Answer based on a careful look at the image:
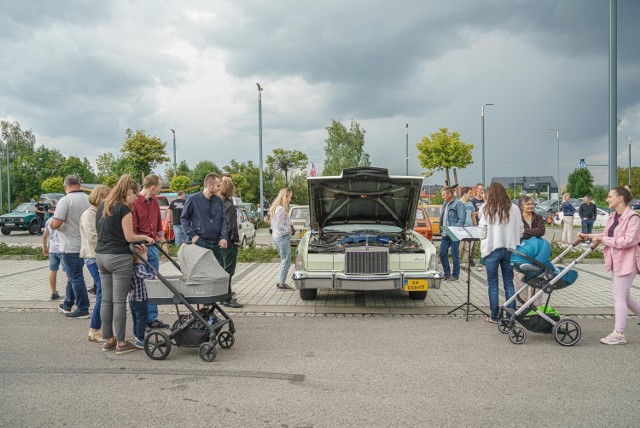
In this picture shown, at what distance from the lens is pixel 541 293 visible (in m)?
6.11

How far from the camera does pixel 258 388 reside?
4551 millimetres

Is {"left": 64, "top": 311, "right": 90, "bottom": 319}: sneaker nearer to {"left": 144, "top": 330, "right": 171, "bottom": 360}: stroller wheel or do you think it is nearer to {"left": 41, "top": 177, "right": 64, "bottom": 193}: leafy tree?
{"left": 144, "top": 330, "right": 171, "bottom": 360}: stroller wheel

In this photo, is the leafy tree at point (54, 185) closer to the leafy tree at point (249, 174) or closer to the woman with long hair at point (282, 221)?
the leafy tree at point (249, 174)

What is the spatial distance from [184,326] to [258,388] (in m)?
1.33

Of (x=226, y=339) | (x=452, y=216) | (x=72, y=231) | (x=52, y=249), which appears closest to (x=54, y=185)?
(x=52, y=249)

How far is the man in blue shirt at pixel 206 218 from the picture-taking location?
291 inches

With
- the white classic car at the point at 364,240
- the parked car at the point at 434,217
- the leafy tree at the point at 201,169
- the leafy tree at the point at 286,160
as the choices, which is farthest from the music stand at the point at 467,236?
the leafy tree at the point at 201,169

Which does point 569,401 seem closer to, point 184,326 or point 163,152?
point 184,326

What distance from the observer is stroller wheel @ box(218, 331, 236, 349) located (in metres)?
5.81

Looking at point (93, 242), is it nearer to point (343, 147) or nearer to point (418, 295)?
point (418, 295)

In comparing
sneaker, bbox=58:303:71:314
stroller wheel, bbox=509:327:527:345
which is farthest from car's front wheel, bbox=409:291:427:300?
sneaker, bbox=58:303:71:314

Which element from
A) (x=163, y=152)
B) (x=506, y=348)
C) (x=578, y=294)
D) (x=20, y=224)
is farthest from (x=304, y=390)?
(x=163, y=152)

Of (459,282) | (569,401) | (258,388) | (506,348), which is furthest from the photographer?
(459,282)

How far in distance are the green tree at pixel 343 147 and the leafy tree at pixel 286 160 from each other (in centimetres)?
1200
